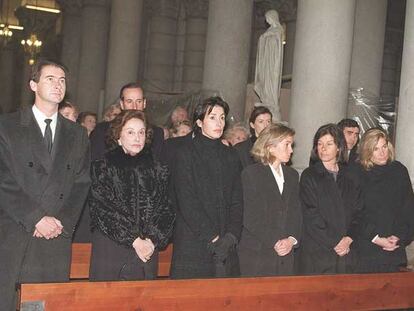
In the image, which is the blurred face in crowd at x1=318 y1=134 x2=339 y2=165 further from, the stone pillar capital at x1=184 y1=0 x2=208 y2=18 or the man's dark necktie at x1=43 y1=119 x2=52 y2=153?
the stone pillar capital at x1=184 y1=0 x2=208 y2=18

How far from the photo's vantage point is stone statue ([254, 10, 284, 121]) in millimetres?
11781

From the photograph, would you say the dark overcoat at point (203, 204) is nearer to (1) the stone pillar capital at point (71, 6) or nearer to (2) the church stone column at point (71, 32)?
(2) the church stone column at point (71, 32)

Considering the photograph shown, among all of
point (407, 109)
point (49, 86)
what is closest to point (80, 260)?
point (49, 86)

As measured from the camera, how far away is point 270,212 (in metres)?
5.59

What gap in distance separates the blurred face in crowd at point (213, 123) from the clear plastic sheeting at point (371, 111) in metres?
7.72

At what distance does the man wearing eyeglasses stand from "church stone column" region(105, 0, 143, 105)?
12.2 metres

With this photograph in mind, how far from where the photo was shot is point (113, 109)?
23.1 ft

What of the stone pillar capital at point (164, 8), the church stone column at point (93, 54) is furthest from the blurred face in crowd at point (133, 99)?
the stone pillar capital at point (164, 8)

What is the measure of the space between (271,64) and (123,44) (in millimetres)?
7671

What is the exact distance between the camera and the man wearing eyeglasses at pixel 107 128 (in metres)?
6.11

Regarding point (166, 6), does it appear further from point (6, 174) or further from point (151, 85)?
point (6, 174)

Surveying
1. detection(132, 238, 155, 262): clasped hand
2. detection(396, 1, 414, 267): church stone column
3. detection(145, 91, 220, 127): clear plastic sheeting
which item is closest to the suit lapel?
detection(132, 238, 155, 262): clasped hand

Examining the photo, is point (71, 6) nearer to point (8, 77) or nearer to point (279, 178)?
point (8, 77)

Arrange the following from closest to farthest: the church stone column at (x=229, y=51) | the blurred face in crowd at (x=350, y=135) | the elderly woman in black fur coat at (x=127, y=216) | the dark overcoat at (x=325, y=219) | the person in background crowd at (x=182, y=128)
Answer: the elderly woman in black fur coat at (x=127, y=216) < the dark overcoat at (x=325, y=219) < the blurred face in crowd at (x=350, y=135) < the person in background crowd at (x=182, y=128) < the church stone column at (x=229, y=51)
